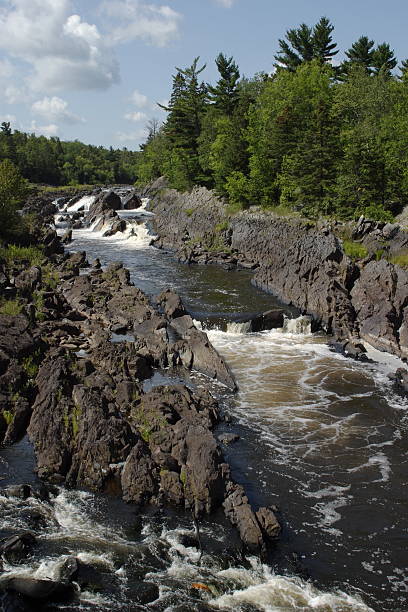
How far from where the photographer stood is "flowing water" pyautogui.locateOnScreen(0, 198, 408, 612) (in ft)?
39.7

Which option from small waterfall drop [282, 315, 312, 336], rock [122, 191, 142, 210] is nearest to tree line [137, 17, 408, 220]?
rock [122, 191, 142, 210]

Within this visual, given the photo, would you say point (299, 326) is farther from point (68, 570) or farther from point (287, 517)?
point (68, 570)

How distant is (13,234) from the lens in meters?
49.5

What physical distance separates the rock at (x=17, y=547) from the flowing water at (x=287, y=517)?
32cm

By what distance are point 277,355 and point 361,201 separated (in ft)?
71.4

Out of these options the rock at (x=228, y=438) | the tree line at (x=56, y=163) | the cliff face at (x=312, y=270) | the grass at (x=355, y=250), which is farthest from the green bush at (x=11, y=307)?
the tree line at (x=56, y=163)

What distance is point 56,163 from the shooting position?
149875 mm

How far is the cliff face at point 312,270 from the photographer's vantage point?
3042 cm

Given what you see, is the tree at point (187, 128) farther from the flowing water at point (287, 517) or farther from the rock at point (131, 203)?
the flowing water at point (287, 517)

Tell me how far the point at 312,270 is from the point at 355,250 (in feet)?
13.7

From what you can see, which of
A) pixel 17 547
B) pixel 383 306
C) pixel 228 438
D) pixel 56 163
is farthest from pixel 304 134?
pixel 56 163

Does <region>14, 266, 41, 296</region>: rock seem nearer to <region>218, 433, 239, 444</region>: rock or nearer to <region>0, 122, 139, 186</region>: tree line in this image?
<region>218, 433, 239, 444</region>: rock

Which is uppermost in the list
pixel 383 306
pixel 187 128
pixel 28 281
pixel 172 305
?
pixel 187 128

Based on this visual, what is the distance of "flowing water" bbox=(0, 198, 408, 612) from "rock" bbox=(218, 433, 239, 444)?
11.9 inches
